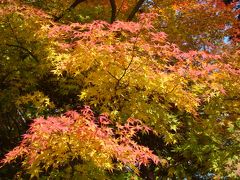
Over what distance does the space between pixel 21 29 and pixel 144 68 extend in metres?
2.84

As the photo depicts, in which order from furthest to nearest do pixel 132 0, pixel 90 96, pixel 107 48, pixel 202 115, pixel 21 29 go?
pixel 132 0 < pixel 202 115 < pixel 21 29 < pixel 90 96 < pixel 107 48

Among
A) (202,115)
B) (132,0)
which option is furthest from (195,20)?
(202,115)

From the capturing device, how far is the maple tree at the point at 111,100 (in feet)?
17.0

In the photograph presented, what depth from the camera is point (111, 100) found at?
666 centimetres

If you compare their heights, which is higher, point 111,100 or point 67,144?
point 111,100

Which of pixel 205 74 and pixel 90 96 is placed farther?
pixel 205 74

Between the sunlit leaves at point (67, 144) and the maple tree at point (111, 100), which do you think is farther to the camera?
the maple tree at point (111, 100)

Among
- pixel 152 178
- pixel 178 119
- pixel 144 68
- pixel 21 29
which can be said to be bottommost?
pixel 152 178

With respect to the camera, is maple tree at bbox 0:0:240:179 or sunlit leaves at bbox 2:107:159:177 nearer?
sunlit leaves at bbox 2:107:159:177

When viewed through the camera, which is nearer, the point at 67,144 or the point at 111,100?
the point at 67,144

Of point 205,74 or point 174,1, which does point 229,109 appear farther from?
point 174,1

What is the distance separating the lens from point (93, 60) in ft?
20.6

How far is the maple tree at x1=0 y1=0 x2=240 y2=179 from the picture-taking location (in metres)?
5.19

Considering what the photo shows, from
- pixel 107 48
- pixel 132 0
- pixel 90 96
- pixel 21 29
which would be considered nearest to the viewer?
pixel 107 48
